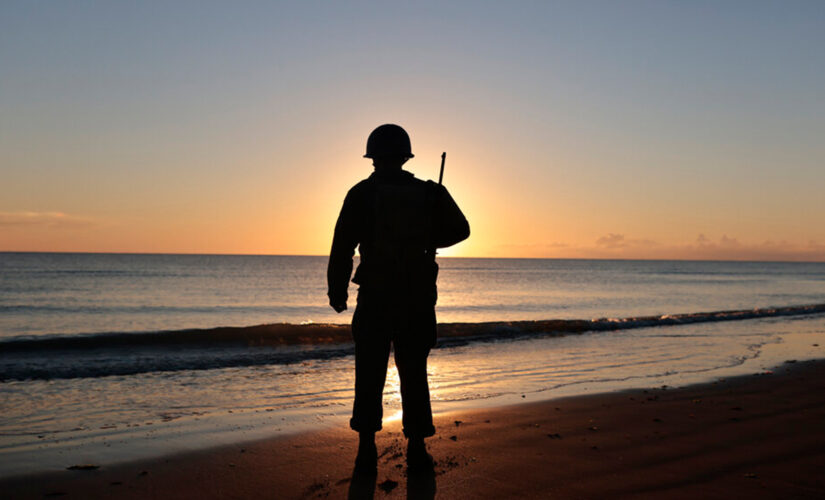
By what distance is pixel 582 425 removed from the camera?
20.5 ft

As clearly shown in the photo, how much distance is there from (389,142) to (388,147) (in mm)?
35

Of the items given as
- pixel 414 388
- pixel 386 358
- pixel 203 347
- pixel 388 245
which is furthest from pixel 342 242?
pixel 203 347

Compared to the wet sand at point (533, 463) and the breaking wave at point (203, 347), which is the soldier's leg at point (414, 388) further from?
the breaking wave at point (203, 347)

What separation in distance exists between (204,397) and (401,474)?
476 cm

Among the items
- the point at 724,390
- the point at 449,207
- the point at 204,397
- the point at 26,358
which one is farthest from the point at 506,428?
the point at 26,358

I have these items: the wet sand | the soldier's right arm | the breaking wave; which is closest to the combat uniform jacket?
the soldier's right arm

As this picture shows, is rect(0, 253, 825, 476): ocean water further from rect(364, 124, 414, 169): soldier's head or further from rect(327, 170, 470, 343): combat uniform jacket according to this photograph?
rect(364, 124, 414, 169): soldier's head

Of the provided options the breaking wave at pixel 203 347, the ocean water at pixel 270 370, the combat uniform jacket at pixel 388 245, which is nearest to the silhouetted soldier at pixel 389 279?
the combat uniform jacket at pixel 388 245

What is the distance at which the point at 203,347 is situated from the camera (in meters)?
15.7

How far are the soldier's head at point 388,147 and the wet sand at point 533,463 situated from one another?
6.83 feet

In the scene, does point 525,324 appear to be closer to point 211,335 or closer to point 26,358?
point 211,335

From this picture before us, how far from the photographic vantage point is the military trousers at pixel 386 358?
4500 mm

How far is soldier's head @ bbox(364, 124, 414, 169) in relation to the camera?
4.57 m

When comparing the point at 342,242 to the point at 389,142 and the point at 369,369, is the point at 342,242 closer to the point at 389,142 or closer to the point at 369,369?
the point at 389,142
